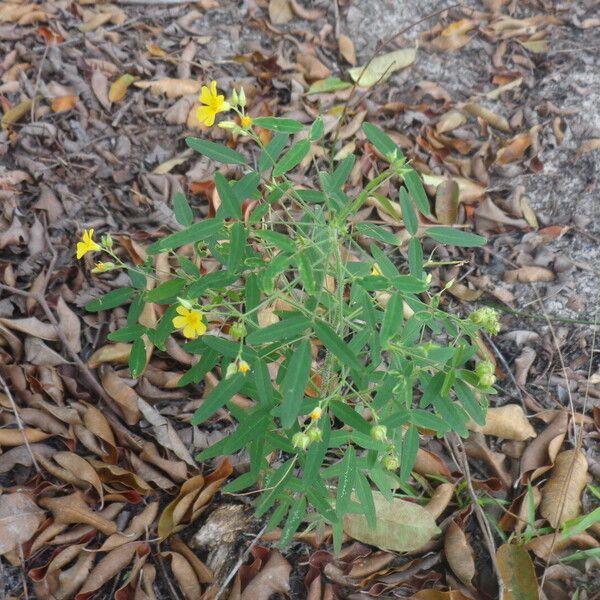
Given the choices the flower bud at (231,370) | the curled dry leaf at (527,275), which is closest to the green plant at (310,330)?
the flower bud at (231,370)

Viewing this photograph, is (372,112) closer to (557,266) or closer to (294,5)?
(294,5)

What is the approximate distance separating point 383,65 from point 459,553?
2.41 metres

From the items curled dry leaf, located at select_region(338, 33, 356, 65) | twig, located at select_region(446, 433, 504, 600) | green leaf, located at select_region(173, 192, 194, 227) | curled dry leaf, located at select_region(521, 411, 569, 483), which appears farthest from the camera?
curled dry leaf, located at select_region(338, 33, 356, 65)

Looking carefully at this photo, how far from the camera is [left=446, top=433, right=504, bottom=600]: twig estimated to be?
2.08 meters

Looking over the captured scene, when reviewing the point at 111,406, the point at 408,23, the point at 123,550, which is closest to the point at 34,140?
the point at 111,406

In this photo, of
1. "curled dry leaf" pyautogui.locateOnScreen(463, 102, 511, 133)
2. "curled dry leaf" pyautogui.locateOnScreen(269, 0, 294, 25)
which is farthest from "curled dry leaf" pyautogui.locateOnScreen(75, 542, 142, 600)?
"curled dry leaf" pyautogui.locateOnScreen(269, 0, 294, 25)

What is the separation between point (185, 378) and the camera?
1841mm

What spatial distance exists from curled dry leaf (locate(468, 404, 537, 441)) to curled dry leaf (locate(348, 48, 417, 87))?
71.5 inches

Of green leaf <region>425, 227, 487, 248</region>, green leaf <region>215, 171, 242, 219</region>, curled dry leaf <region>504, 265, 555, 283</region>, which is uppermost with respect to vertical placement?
green leaf <region>215, 171, 242, 219</region>

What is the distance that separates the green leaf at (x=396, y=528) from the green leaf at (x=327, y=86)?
2052 mm

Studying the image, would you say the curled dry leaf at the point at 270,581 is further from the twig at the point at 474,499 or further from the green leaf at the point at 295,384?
the green leaf at the point at 295,384

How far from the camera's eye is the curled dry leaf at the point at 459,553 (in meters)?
2.09

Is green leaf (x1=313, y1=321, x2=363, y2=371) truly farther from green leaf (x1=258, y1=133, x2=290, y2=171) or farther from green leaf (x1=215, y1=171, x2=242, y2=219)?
green leaf (x1=258, y1=133, x2=290, y2=171)

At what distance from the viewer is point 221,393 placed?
5.28 feet
